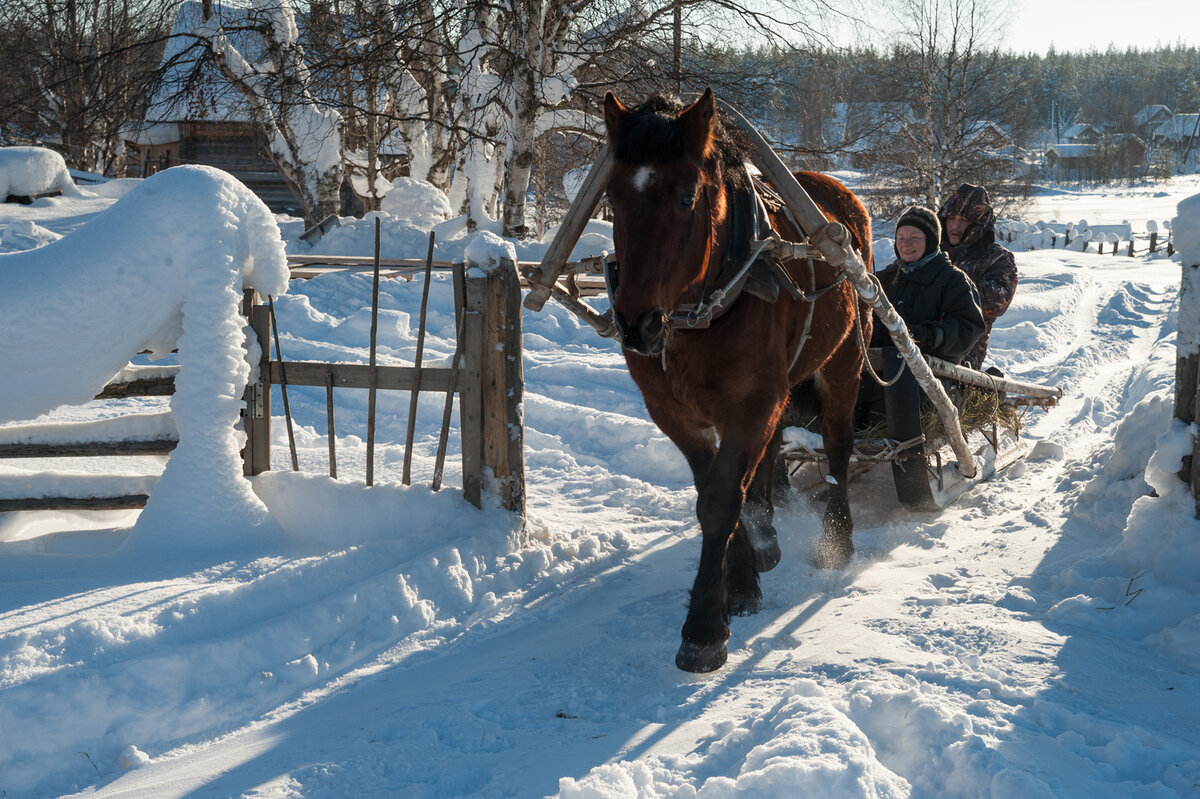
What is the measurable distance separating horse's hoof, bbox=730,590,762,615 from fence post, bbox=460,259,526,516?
1.29 meters

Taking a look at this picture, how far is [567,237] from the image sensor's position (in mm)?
3691

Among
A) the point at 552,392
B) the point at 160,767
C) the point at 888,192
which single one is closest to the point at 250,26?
the point at 552,392

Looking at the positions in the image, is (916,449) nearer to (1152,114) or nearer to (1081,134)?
(1152,114)

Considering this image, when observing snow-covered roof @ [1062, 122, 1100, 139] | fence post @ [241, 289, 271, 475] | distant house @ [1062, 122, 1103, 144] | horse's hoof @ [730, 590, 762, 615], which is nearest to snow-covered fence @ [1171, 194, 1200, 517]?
horse's hoof @ [730, 590, 762, 615]

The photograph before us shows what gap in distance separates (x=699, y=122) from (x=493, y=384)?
6.23ft

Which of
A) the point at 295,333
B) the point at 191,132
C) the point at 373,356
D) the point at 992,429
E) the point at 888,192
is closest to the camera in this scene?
the point at 373,356

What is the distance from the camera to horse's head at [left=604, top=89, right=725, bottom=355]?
3.04m

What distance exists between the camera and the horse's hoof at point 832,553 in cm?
474

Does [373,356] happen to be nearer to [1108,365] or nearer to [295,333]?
[295,333]

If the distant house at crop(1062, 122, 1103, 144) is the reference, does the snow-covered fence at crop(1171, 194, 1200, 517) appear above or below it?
below

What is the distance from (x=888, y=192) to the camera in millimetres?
26516

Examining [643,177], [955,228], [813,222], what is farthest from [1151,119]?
[643,177]

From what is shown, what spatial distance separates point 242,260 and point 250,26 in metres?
13.0

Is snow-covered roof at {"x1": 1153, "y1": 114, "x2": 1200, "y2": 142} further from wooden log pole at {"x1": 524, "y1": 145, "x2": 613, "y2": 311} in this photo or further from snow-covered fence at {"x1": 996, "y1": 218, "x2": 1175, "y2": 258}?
wooden log pole at {"x1": 524, "y1": 145, "x2": 613, "y2": 311}
